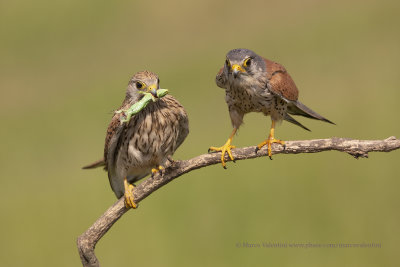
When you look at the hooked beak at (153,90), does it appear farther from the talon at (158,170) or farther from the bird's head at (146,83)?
the talon at (158,170)

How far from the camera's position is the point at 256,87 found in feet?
15.1

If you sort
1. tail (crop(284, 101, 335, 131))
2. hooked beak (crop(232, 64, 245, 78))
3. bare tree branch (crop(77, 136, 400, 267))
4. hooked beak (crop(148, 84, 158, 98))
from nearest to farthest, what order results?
1. bare tree branch (crop(77, 136, 400, 267))
2. hooked beak (crop(148, 84, 158, 98))
3. hooked beak (crop(232, 64, 245, 78))
4. tail (crop(284, 101, 335, 131))

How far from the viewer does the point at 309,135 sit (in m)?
7.74

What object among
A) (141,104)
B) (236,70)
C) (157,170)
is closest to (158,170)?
(157,170)

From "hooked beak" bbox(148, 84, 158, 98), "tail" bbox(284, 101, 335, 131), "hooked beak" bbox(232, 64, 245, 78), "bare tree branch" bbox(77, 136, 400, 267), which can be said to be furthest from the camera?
"tail" bbox(284, 101, 335, 131)

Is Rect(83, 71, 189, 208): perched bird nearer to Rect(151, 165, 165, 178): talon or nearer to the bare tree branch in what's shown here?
Rect(151, 165, 165, 178): talon

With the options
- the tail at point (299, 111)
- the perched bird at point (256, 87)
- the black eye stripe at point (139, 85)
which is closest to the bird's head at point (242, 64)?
the perched bird at point (256, 87)

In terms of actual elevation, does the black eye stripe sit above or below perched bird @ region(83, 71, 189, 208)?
above

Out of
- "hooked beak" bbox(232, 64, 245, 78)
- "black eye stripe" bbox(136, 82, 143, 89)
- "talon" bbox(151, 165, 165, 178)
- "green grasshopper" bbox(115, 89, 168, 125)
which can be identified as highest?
"hooked beak" bbox(232, 64, 245, 78)

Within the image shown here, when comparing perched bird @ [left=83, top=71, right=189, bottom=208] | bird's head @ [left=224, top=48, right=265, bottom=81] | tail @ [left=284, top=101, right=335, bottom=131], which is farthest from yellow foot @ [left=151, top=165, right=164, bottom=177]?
tail @ [left=284, top=101, right=335, bottom=131]

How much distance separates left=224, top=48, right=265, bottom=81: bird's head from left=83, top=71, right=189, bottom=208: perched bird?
0.45 m

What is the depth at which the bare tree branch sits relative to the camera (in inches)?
151

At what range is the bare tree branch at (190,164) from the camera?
3.83 meters

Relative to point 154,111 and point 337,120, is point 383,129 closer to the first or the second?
point 337,120
